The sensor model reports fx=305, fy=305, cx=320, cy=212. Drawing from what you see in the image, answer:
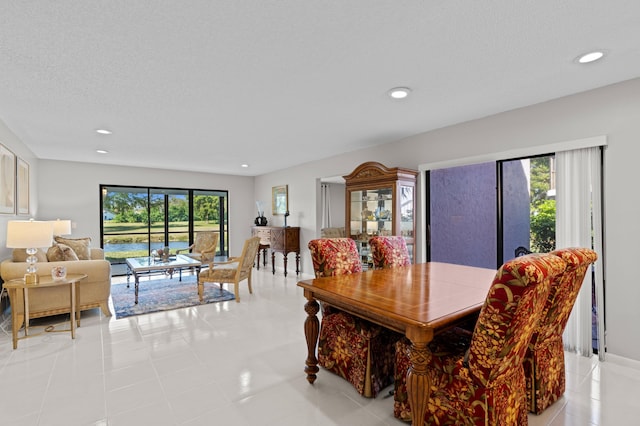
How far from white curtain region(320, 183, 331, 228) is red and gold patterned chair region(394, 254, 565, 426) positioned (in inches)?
202

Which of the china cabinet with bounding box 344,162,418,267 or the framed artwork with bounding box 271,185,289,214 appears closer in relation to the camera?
the china cabinet with bounding box 344,162,418,267

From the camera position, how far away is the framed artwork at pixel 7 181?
137 inches

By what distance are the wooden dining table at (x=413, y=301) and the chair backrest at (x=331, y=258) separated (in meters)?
0.21

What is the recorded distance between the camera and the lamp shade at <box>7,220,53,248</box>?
2.88 meters

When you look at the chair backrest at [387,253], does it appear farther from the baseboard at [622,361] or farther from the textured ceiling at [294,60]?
the baseboard at [622,361]

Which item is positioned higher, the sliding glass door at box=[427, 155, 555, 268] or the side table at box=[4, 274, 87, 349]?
the sliding glass door at box=[427, 155, 555, 268]

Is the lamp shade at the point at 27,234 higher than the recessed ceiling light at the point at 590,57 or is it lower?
lower

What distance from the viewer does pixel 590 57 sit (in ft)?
6.89

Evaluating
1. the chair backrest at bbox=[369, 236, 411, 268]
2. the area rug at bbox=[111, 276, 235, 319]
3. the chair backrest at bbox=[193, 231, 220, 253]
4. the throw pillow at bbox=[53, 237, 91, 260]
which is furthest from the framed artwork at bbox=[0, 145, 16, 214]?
the chair backrest at bbox=[369, 236, 411, 268]

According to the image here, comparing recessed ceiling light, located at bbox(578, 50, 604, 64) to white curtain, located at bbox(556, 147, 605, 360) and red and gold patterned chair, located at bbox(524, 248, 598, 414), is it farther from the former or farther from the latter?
red and gold patterned chair, located at bbox(524, 248, 598, 414)

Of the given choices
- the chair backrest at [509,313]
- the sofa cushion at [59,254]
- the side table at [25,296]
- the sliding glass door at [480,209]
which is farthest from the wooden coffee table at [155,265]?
the chair backrest at [509,313]

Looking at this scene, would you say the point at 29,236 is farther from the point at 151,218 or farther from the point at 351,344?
the point at 151,218

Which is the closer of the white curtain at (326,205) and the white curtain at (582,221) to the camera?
the white curtain at (582,221)

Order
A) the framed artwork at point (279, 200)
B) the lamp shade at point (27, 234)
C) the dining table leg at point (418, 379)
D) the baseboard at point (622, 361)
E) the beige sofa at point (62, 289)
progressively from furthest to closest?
the framed artwork at point (279, 200)
the beige sofa at point (62, 289)
the lamp shade at point (27, 234)
the baseboard at point (622, 361)
the dining table leg at point (418, 379)
